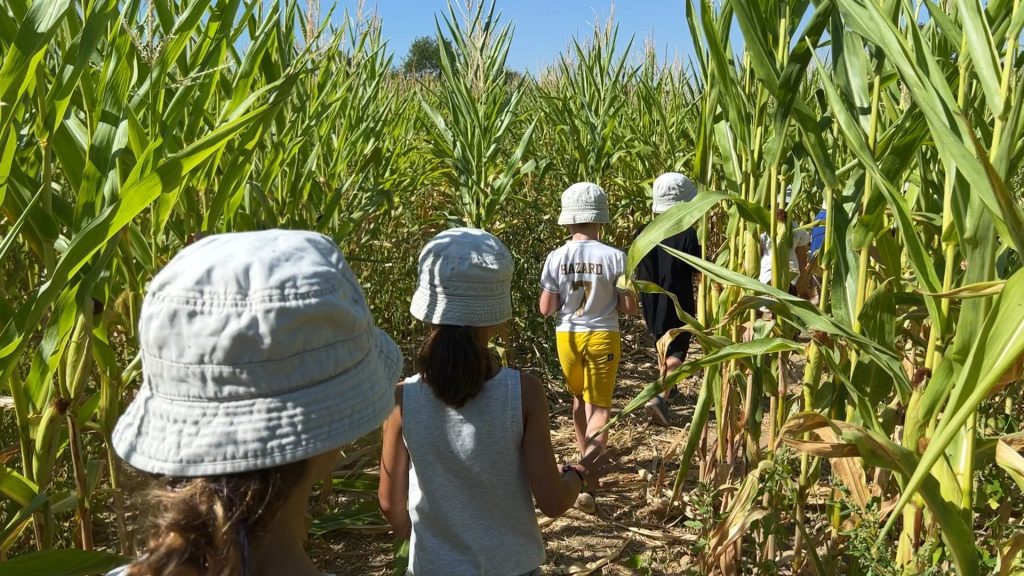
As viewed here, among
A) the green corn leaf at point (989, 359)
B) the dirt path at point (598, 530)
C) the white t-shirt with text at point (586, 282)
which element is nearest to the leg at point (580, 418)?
the dirt path at point (598, 530)

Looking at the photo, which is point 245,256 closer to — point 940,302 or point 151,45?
point 151,45

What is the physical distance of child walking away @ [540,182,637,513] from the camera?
12.2ft

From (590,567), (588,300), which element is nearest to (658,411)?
(588,300)

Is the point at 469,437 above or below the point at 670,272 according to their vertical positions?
below

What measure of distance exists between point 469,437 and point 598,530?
1.89 metres

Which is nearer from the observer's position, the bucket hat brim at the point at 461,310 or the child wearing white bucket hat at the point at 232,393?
the child wearing white bucket hat at the point at 232,393

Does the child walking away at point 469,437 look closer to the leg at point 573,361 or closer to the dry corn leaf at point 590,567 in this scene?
the dry corn leaf at point 590,567

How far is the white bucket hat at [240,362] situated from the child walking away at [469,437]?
0.81 m

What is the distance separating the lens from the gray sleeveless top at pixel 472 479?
1.74 m

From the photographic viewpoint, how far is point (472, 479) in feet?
5.76

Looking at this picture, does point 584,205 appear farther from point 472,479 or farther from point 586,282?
point 472,479

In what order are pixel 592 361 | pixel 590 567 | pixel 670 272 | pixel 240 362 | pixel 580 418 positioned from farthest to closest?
1. pixel 670 272
2. pixel 580 418
3. pixel 592 361
4. pixel 590 567
5. pixel 240 362

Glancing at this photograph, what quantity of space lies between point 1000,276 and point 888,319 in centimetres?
45

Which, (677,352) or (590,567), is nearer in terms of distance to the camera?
(590,567)
